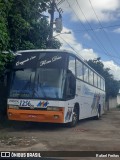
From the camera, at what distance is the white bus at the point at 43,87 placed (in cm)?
1406

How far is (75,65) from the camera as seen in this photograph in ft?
52.6

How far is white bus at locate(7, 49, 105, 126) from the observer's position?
14062 mm

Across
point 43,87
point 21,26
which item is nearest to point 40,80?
point 43,87

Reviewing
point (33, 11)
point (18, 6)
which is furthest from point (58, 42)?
point (18, 6)

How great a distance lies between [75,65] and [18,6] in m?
4.17

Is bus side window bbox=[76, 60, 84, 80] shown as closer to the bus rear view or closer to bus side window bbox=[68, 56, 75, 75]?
bus side window bbox=[68, 56, 75, 75]

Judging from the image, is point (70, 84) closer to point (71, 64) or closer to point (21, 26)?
point (71, 64)

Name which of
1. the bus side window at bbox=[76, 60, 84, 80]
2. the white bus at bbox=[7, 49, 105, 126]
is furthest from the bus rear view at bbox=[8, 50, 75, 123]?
the bus side window at bbox=[76, 60, 84, 80]

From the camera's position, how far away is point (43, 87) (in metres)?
14.3

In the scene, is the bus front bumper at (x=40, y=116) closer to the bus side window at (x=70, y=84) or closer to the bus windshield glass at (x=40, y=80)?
the bus windshield glass at (x=40, y=80)

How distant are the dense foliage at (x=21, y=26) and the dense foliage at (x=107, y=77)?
26688 mm

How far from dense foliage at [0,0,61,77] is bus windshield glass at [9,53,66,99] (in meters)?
0.87

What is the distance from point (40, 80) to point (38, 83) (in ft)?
0.53

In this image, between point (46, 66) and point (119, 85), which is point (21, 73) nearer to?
point (46, 66)
